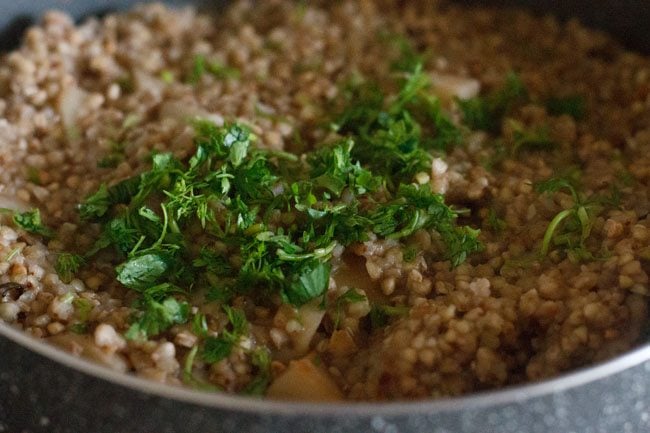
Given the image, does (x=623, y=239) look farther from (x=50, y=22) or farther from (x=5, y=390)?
(x=50, y=22)

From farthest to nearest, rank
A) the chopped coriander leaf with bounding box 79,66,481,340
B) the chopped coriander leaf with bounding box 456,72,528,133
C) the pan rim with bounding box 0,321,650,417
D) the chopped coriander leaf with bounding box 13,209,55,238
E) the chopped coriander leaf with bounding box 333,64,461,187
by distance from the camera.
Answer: the chopped coriander leaf with bounding box 456,72,528,133, the chopped coriander leaf with bounding box 333,64,461,187, the chopped coriander leaf with bounding box 13,209,55,238, the chopped coriander leaf with bounding box 79,66,481,340, the pan rim with bounding box 0,321,650,417

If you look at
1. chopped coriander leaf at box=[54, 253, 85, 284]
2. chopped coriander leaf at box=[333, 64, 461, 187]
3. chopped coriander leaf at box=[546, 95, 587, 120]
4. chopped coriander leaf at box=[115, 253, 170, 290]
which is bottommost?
chopped coriander leaf at box=[546, 95, 587, 120]

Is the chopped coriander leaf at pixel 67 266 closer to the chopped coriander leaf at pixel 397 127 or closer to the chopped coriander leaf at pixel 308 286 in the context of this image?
the chopped coriander leaf at pixel 308 286

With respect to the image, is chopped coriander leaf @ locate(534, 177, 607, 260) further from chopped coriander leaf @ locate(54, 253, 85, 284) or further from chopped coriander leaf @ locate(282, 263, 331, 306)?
chopped coriander leaf @ locate(54, 253, 85, 284)

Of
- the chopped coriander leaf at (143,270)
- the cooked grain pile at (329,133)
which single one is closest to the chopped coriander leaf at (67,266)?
the cooked grain pile at (329,133)

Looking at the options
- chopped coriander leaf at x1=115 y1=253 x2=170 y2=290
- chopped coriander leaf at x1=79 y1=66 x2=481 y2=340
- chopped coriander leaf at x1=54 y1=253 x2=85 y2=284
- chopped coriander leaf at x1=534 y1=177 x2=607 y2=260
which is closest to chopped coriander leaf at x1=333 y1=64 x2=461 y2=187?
chopped coriander leaf at x1=79 y1=66 x2=481 y2=340

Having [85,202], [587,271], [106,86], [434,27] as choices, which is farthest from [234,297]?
[434,27]
